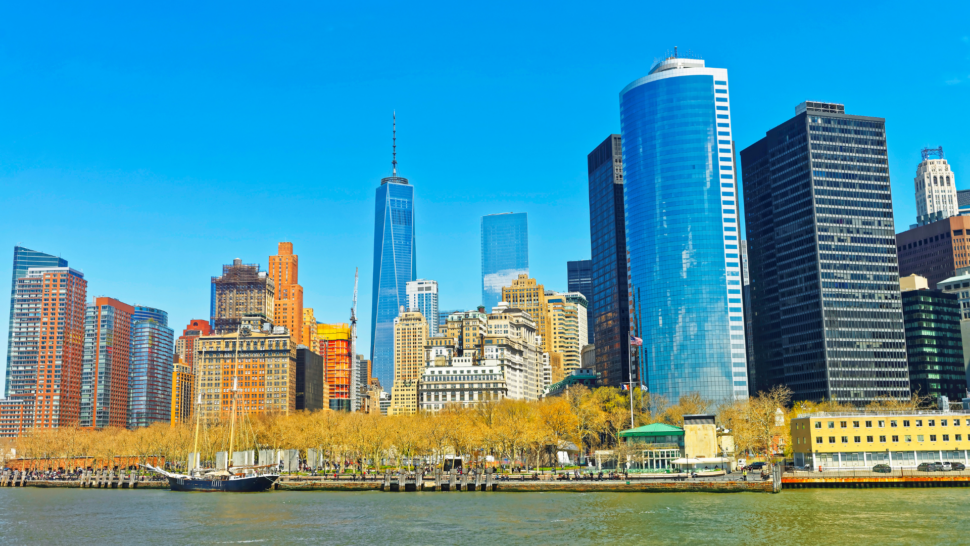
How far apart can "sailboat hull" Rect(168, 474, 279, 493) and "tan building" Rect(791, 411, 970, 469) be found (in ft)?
309

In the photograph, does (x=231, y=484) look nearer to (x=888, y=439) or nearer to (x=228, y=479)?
(x=228, y=479)

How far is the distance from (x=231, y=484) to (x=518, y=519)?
80.5 meters

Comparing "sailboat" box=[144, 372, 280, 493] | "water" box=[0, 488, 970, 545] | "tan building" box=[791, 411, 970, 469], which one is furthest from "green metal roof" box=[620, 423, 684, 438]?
"sailboat" box=[144, 372, 280, 493]

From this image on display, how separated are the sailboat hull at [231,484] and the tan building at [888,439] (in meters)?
94.3

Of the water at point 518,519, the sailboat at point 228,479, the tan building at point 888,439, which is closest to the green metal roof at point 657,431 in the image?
the tan building at point 888,439

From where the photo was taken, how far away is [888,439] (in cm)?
14962

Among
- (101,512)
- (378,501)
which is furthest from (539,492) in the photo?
(101,512)

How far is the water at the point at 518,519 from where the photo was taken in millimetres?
89062

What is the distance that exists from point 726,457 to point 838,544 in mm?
76632

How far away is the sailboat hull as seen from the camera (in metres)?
165

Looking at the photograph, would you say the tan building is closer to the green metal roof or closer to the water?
the water

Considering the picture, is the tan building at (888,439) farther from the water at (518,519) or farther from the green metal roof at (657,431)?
the green metal roof at (657,431)

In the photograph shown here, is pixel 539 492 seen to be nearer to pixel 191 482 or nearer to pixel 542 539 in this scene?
pixel 542 539

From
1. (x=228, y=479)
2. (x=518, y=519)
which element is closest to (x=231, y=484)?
(x=228, y=479)
